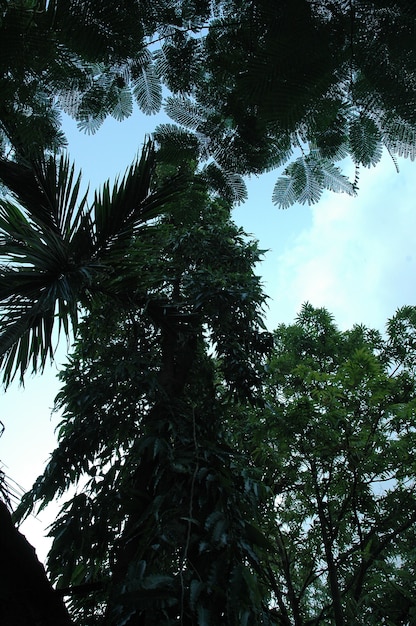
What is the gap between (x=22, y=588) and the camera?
920 mm

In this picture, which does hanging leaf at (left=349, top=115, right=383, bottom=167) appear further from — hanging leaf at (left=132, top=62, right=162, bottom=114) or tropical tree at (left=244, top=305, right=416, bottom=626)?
tropical tree at (left=244, top=305, right=416, bottom=626)

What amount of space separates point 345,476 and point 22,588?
470 centimetres

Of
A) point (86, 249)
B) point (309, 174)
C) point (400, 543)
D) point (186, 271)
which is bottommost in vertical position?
point (86, 249)

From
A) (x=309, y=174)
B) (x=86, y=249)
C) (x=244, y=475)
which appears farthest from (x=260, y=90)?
(x=244, y=475)

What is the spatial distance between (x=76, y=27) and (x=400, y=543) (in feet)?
22.1

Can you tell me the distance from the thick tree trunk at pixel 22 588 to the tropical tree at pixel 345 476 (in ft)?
10.5

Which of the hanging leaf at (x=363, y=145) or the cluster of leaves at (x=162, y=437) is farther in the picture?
the hanging leaf at (x=363, y=145)

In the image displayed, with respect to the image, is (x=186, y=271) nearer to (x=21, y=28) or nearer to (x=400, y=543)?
(x=21, y=28)

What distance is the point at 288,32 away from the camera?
4.08 feet

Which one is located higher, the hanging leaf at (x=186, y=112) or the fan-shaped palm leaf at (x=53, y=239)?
the hanging leaf at (x=186, y=112)

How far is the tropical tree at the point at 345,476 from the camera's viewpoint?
459 centimetres

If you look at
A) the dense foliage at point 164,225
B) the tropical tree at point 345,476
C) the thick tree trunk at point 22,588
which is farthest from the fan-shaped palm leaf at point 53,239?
the tropical tree at point 345,476

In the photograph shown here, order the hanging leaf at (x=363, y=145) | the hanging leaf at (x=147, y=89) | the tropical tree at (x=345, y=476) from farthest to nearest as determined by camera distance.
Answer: the tropical tree at (x=345, y=476), the hanging leaf at (x=147, y=89), the hanging leaf at (x=363, y=145)

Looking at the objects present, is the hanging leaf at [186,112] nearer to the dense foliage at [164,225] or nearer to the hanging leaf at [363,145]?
the dense foliage at [164,225]
